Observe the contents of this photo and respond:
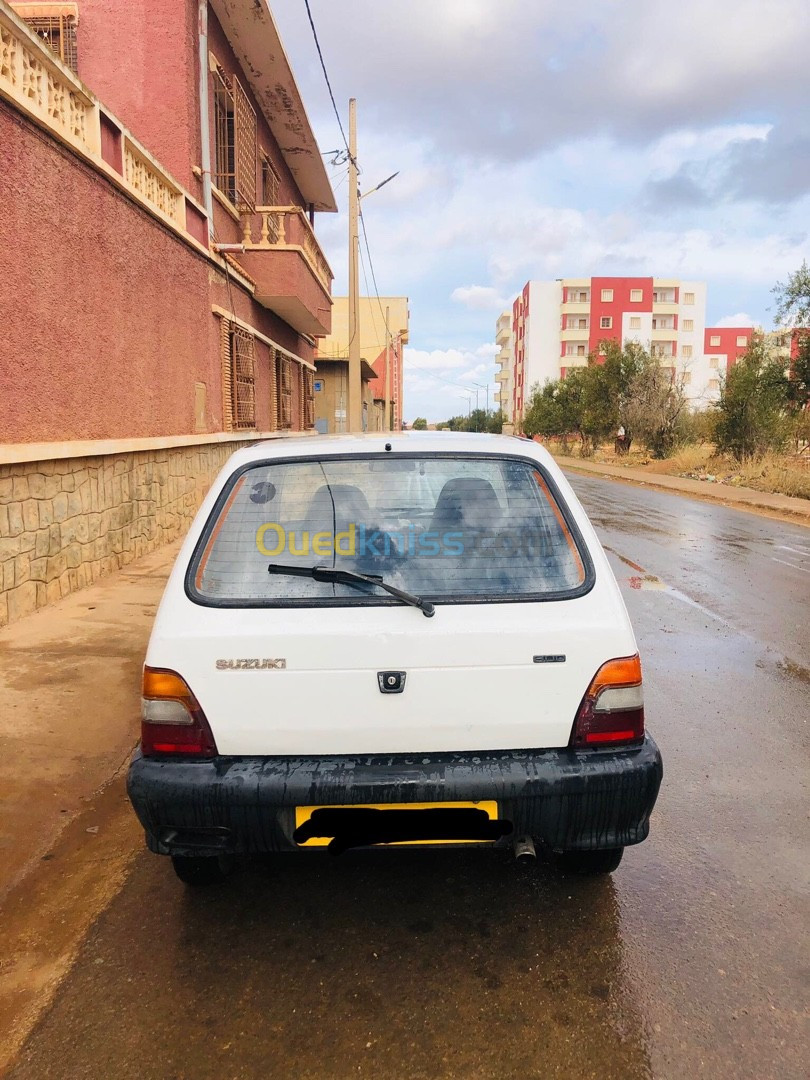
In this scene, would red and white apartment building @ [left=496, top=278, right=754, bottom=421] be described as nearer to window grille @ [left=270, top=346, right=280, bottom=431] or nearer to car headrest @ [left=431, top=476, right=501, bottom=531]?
window grille @ [left=270, top=346, right=280, bottom=431]

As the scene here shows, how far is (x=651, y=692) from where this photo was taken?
5.03 meters

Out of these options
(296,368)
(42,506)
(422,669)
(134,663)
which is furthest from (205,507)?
(296,368)

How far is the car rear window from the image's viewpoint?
249 cm

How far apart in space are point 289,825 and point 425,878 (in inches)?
33.4

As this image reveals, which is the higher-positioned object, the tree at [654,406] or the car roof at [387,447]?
the tree at [654,406]

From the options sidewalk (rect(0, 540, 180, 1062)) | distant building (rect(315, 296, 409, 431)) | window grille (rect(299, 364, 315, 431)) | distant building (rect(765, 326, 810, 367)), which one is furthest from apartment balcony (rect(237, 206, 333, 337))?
distant building (rect(315, 296, 409, 431))

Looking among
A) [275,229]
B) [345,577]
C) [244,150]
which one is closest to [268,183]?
[244,150]

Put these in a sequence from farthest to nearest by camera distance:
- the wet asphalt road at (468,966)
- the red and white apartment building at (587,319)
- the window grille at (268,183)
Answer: the red and white apartment building at (587,319), the window grille at (268,183), the wet asphalt road at (468,966)

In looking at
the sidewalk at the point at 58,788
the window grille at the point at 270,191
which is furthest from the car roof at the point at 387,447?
the window grille at the point at 270,191

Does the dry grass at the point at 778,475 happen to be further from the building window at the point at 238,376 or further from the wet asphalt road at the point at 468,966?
the wet asphalt road at the point at 468,966

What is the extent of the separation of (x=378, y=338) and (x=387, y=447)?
62.3 metres

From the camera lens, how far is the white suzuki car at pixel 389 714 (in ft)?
7.60

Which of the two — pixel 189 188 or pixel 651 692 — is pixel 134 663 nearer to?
pixel 651 692

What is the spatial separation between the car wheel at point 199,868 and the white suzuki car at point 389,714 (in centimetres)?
34
